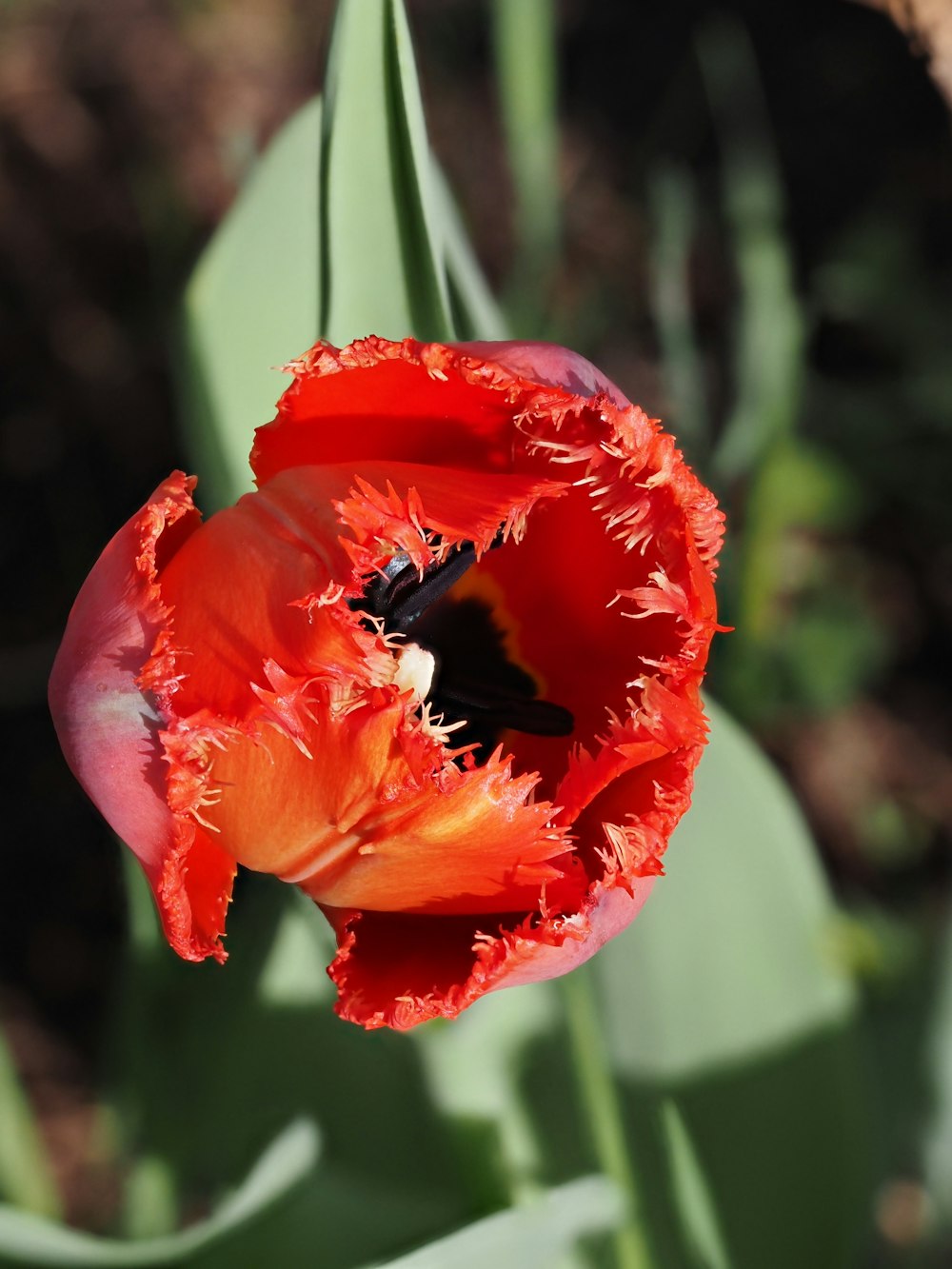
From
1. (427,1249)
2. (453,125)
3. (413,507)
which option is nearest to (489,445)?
(413,507)

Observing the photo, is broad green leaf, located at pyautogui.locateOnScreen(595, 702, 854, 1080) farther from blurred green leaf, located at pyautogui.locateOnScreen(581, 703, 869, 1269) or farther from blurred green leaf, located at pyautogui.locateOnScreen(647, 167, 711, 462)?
blurred green leaf, located at pyautogui.locateOnScreen(647, 167, 711, 462)

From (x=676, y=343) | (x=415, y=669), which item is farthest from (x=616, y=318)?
(x=415, y=669)

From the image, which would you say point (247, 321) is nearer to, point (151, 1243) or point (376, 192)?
point (376, 192)

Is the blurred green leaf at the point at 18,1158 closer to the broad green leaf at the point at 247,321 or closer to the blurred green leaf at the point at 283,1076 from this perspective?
the blurred green leaf at the point at 283,1076

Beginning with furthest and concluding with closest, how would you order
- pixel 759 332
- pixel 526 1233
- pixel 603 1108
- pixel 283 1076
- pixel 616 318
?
pixel 616 318 → pixel 759 332 → pixel 283 1076 → pixel 603 1108 → pixel 526 1233

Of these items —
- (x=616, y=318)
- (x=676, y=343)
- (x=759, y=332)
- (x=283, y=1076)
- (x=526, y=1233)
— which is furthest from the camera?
(x=616, y=318)
